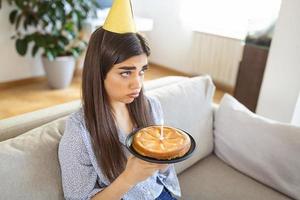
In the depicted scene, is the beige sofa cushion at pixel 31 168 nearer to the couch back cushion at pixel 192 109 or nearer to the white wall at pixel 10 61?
the couch back cushion at pixel 192 109

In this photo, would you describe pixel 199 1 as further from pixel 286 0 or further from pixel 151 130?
pixel 151 130

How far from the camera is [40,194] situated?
2.78 feet

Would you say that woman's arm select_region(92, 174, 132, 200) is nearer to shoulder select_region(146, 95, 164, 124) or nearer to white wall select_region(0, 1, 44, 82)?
shoulder select_region(146, 95, 164, 124)

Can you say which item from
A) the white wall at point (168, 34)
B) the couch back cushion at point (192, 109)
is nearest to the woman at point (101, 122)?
the couch back cushion at point (192, 109)

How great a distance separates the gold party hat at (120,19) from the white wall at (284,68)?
1444 millimetres

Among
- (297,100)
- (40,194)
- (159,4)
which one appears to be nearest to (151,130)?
(40,194)

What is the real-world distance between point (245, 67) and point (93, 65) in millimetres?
2230

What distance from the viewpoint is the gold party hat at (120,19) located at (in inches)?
34.4

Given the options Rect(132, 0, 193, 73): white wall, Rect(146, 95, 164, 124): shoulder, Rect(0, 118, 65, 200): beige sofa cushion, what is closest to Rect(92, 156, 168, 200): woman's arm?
Rect(0, 118, 65, 200): beige sofa cushion

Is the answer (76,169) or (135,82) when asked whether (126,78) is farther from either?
(76,169)

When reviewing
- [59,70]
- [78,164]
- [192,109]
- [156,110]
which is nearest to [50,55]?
[59,70]

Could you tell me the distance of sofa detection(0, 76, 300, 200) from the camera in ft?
3.40

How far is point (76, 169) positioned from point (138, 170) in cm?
22

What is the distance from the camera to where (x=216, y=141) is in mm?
1562
